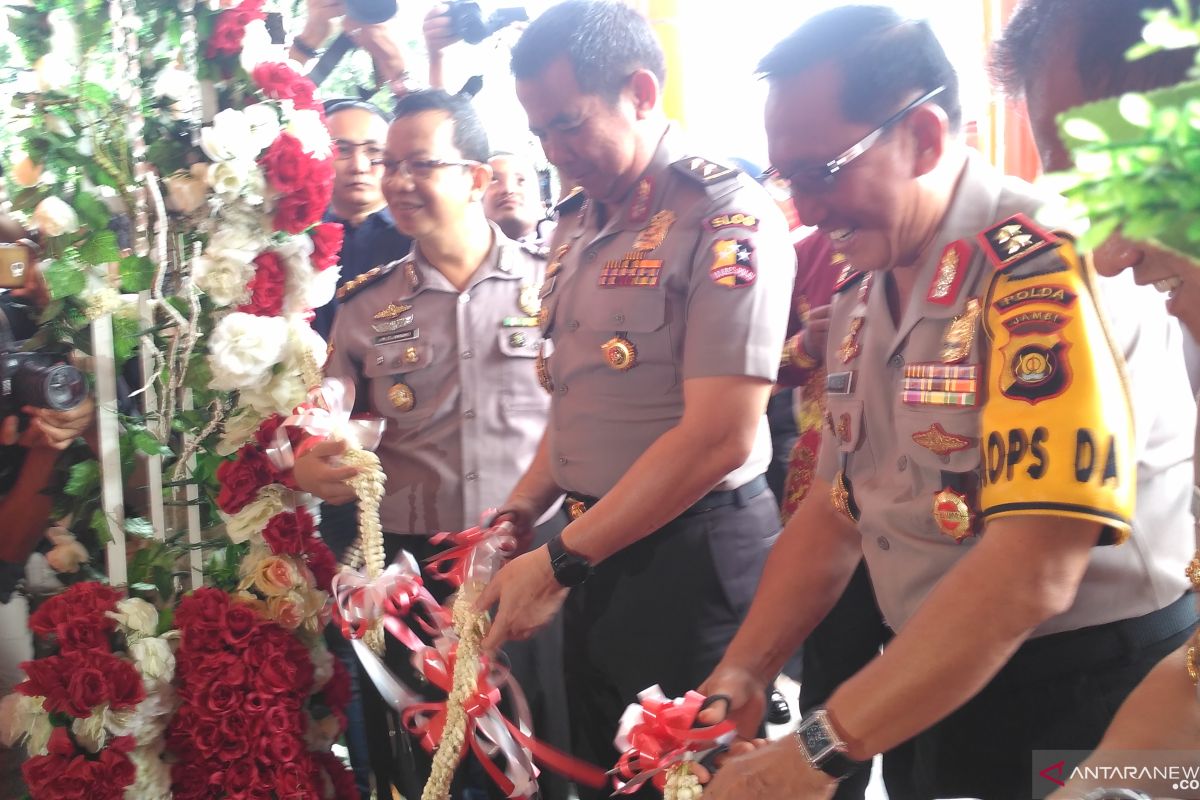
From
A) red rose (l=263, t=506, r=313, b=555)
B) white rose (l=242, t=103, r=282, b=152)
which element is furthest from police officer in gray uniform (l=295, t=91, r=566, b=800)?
white rose (l=242, t=103, r=282, b=152)

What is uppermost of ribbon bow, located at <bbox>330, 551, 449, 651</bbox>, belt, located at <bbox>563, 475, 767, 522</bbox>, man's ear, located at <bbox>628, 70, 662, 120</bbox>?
man's ear, located at <bbox>628, 70, 662, 120</bbox>

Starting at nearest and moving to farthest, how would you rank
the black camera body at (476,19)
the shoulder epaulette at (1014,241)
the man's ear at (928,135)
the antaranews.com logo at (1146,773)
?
the antaranews.com logo at (1146,773), the shoulder epaulette at (1014,241), the man's ear at (928,135), the black camera body at (476,19)

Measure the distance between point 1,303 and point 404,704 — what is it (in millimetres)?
1078

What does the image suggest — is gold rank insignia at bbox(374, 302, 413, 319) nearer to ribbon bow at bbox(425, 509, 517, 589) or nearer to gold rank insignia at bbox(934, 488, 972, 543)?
ribbon bow at bbox(425, 509, 517, 589)

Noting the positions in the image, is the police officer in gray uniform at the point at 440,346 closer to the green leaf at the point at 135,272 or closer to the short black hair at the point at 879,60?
the green leaf at the point at 135,272

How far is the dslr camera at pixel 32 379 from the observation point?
5.70 ft

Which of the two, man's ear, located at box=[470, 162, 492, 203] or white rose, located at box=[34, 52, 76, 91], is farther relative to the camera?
man's ear, located at box=[470, 162, 492, 203]

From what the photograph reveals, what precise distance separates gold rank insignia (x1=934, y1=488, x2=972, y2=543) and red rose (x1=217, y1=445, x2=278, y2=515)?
3.96 feet

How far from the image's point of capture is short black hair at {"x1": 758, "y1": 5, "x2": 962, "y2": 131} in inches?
44.4

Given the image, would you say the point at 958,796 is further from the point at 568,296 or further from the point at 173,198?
the point at 173,198

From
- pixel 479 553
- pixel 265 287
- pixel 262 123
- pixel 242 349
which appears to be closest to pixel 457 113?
pixel 262 123

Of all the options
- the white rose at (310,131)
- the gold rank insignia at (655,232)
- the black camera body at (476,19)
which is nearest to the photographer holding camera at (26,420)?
the white rose at (310,131)

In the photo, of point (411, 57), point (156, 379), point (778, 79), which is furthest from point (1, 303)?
point (778, 79)

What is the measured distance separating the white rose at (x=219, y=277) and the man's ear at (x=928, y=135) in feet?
3.79
